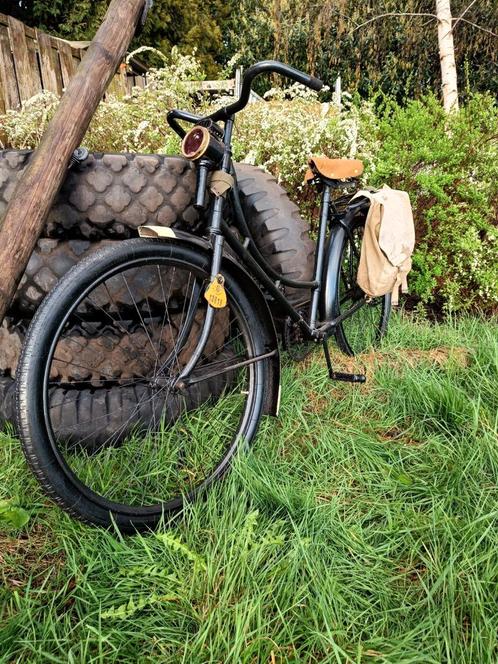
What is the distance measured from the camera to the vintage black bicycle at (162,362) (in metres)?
1.25

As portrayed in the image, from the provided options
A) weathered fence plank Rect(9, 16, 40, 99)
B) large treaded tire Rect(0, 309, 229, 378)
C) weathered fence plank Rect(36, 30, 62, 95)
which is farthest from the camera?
weathered fence plank Rect(36, 30, 62, 95)

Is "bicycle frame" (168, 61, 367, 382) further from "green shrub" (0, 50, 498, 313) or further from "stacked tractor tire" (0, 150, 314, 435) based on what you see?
"green shrub" (0, 50, 498, 313)

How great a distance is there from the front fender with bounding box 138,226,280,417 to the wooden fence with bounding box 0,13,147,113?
4056mm

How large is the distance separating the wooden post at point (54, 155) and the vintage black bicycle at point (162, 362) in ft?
0.79

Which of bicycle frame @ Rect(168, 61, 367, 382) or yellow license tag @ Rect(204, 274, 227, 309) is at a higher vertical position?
bicycle frame @ Rect(168, 61, 367, 382)

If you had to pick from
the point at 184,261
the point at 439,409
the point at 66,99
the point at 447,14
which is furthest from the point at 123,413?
the point at 447,14

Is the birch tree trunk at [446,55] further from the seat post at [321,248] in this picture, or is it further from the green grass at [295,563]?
the green grass at [295,563]

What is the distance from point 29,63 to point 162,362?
450cm

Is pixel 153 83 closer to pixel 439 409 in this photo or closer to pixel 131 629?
pixel 439 409

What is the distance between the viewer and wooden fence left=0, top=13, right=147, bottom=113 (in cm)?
448

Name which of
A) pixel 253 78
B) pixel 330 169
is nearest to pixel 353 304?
pixel 330 169

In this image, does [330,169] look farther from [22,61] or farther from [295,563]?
[22,61]

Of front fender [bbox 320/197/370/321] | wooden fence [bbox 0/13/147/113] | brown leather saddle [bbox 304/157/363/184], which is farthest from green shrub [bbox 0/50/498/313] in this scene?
wooden fence [bbox 0/13/147/113]

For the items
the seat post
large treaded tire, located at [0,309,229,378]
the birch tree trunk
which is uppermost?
the birch tree trunk
